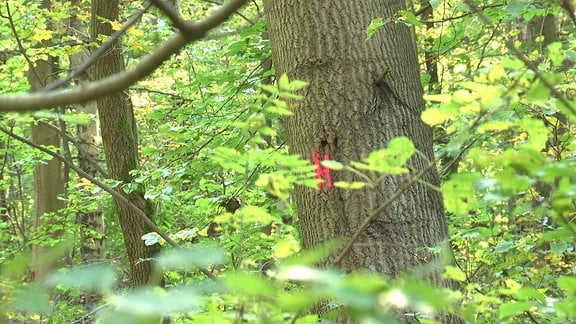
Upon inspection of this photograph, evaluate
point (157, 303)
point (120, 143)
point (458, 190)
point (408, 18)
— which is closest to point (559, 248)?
point (408, 18)

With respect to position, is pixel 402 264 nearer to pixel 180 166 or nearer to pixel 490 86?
pixel 490 86

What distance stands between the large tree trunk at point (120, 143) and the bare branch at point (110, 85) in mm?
4767

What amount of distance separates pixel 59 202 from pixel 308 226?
928 centimetres

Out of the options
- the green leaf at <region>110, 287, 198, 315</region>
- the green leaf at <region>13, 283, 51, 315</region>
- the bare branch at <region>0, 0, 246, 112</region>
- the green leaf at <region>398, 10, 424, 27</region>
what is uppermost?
the green leaf at <region>398, 10, 424, 27</region>

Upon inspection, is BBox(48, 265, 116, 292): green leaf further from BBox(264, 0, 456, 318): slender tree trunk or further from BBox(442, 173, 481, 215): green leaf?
BBox(264, 0, 456, 318): slender tree trunk

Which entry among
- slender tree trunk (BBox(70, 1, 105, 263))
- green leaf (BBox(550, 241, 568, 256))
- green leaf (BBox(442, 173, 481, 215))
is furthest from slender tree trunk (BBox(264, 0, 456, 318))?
slender tree trunk (BBox(70, 1, 105, 263))

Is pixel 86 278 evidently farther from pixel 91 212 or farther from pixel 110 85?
pixel 91 212

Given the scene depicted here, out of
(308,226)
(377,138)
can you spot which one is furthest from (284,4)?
(308,226)

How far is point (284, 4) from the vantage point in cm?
304

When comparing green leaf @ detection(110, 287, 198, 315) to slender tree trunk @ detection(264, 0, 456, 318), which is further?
slender tree trunk @ detection(264, 0, 456, 318)

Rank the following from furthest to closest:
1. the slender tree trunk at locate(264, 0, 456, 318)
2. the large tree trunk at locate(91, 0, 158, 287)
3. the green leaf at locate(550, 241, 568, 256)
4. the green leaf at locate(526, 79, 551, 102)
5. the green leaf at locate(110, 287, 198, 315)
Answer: the large tree trunk at locate(91, 0, 158, 287) < the green leaf at locate(550, 241, 568, 256) < the slender tree trunk at locate(264, 0, 456, 318) < the green leaf at locate(526, 79, 551, 102) < the green leaf at locate(110, 287, 198, 315)

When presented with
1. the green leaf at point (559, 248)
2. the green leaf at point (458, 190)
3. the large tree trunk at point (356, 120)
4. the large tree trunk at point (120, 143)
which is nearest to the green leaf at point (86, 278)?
the green leaf at point (458, 190)

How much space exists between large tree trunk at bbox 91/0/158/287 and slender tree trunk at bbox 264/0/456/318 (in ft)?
10.6

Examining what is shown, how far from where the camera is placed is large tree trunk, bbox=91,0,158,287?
19.1 feet
